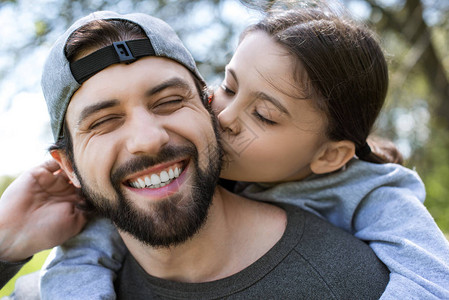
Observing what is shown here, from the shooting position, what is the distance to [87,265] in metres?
2.08

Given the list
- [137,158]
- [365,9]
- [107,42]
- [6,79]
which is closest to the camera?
[137,158]

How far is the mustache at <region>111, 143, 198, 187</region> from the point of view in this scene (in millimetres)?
1768

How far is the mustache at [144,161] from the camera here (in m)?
1.77

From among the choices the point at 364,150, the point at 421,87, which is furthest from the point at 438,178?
the point at 364,150

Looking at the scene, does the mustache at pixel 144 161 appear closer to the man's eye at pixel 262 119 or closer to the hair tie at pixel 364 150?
the man's eye at pixel 262 119

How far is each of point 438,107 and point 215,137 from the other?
6770 mm

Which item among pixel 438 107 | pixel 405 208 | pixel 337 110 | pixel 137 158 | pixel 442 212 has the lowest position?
pixel 442 212

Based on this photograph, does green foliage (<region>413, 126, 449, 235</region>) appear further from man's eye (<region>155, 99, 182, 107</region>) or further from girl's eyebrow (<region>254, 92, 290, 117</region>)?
man's eye (<region>155, 99, 182, 107</region>)

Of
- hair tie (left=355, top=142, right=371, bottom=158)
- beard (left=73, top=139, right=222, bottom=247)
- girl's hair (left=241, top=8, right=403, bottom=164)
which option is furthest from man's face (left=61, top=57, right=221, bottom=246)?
hair tie (left=355, top=142, right=371, bottom=158)

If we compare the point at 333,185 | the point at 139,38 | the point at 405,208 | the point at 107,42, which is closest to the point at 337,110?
the point at 333,185

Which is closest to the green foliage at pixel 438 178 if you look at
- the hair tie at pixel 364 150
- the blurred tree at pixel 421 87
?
the blurred tree at pixel 421 87

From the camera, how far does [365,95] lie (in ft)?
7.25

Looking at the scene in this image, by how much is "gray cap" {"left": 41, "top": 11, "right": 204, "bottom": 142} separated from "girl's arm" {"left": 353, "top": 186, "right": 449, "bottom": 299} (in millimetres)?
1223

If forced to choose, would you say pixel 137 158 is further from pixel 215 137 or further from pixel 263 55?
pixel 263 55
